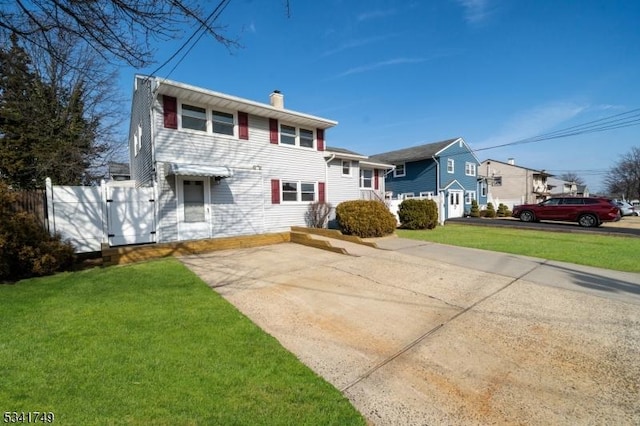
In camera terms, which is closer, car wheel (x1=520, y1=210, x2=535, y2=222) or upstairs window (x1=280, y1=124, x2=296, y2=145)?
upstairs window (x1=280, y1=124, x2=296, y2=145)

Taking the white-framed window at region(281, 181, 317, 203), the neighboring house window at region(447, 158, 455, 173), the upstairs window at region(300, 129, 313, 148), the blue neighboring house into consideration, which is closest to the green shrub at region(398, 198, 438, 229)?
the white-framed window at region(281, 181, 317, 203)

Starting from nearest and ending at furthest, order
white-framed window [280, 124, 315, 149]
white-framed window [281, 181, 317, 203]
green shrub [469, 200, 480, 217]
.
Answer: white-framed window [281, 181, 317, 203]
white-framed window [280, 124, 315, 149]
green shrub [469, 200, 480, 217]

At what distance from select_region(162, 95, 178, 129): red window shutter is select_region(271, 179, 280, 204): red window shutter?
14.1 ft

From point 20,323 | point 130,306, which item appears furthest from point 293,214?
point 20,323

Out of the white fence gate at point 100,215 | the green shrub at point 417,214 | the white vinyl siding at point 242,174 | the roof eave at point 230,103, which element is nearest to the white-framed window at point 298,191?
the white vinyl siding at point 242,174

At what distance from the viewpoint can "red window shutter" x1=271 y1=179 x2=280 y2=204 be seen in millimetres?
12695

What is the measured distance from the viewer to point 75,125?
55.3ft

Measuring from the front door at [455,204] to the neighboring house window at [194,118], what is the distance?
2178cm

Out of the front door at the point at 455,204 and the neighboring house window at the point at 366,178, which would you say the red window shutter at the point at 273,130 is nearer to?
the neighboring house window at the point at 366,178

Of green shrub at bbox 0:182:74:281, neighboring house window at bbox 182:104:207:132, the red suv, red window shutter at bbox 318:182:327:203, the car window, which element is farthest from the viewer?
the car window

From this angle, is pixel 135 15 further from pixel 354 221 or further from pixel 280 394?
pixel 354 221

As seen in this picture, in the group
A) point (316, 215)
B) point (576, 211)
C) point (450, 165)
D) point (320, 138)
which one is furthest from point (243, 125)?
point (450, 165)

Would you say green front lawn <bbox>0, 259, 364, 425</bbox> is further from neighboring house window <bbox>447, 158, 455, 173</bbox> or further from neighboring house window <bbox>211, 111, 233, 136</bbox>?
neighboring house window <bbox>447, 158, 455, 173</bbox>

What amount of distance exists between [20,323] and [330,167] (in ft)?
41.7
